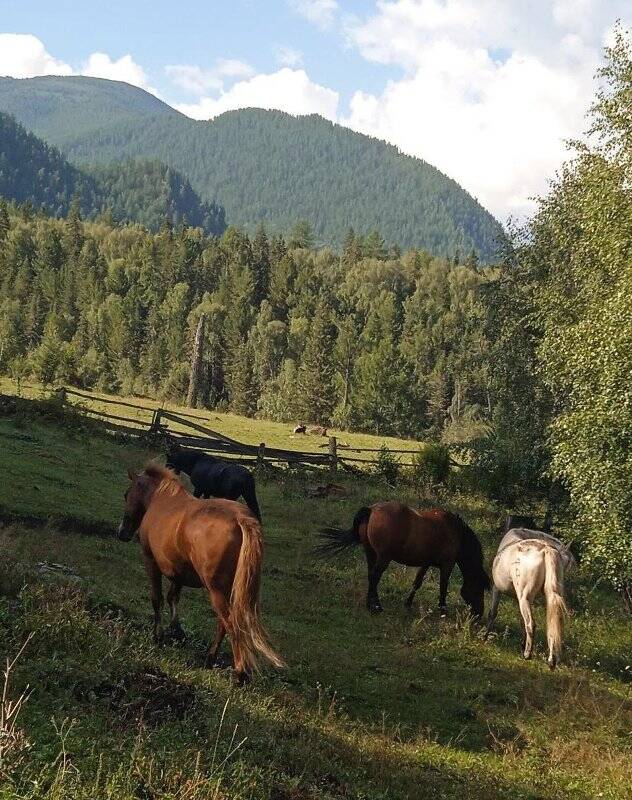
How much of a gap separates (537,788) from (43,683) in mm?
5047

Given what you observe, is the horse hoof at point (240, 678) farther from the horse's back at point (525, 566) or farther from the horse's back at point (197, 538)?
the horse's back at point (525, 566)

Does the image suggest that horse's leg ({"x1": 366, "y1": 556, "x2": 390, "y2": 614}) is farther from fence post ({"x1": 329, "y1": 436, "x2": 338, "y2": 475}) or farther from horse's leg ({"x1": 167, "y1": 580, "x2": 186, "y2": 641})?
fence post ({"x1": 329, "y1": 436, "x2": 338, "y2": 475})

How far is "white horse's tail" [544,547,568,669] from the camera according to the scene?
11.1m

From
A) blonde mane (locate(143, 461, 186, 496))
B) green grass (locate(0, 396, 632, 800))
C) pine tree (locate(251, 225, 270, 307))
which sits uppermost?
pine tree (locate(251, 225, 270, 307))

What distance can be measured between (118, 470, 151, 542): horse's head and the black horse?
19.6 ft

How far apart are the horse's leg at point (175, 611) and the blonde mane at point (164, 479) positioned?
1.22m

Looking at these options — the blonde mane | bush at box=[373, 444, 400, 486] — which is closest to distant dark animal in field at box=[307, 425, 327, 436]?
bush at box=[373, 444, 400, 486]

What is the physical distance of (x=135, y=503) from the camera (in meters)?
10.4

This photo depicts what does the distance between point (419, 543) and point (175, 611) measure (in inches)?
225

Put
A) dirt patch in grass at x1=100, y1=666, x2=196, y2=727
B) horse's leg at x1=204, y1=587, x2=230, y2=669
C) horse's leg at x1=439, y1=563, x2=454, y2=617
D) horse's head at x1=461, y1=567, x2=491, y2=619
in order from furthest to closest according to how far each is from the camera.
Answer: horse's head at x1=461, y1=567, x2=491, y2=619
horse's leg at x1=439, y1=563, x2=454, y2=617
horse's leg at x1=204, y1=587, x2=230, y2=669
dirt patch in grass at x1=100, y1=666, x2=196, y2=727

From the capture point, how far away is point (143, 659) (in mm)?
7141

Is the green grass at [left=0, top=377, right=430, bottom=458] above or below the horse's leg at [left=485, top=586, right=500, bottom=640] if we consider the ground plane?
below

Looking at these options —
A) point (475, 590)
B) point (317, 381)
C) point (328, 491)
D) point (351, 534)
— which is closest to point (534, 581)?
point (475, 590)

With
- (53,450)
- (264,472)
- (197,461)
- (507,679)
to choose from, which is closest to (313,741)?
(507,679)
